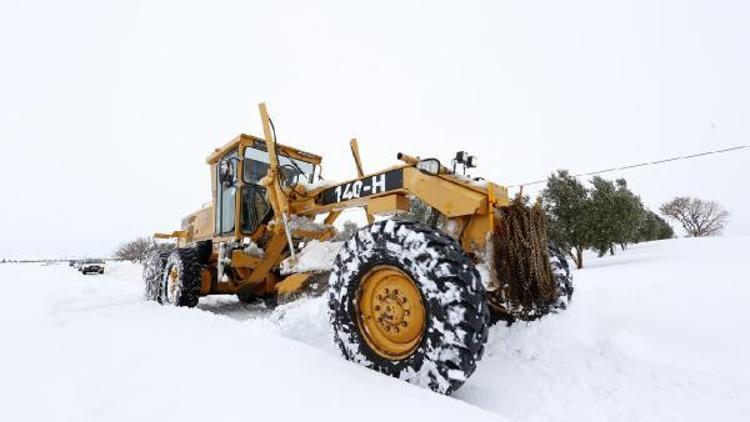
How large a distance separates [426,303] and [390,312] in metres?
0.42

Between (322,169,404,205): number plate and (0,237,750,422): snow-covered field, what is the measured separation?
54.1 inches

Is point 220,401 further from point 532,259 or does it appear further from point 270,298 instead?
point 270,298

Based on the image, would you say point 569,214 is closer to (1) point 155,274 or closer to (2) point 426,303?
(1) point 155,274

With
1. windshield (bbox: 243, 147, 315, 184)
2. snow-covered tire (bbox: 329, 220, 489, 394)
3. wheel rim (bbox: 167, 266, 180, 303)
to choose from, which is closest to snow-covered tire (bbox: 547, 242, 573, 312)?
snow-covered tire (bbox: 329, 220, 489, 394)

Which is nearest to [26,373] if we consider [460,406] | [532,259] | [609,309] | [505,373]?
[460,406]

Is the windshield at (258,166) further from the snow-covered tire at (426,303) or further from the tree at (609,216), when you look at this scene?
the tree at (609,216)

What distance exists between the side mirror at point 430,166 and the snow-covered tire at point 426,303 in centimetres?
72

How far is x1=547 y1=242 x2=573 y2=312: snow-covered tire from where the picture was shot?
3871 mm

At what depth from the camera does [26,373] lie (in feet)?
8.49

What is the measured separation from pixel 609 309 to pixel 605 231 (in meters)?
20.6

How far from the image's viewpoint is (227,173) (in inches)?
285

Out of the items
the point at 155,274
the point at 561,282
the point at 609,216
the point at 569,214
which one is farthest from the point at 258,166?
the point at 609,216

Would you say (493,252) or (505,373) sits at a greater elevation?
(493,252)

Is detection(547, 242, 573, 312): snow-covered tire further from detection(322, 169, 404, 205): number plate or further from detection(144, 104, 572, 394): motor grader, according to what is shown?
detection(322, 169, 404, 205): number plate
